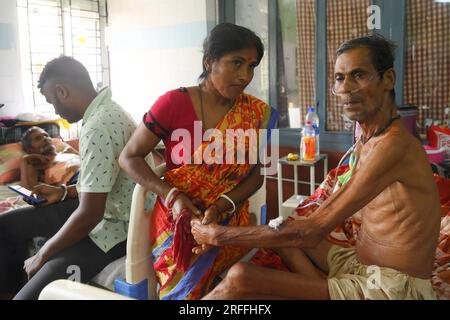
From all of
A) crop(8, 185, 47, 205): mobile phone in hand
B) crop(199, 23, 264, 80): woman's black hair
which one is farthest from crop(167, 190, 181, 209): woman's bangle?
crop(8, 185, 47, 205): mobile phone in hand

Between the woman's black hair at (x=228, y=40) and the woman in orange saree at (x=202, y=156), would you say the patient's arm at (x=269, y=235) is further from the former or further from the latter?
the woman's black hair at (x=228, y=40)

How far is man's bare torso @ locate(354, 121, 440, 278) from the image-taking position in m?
1.20

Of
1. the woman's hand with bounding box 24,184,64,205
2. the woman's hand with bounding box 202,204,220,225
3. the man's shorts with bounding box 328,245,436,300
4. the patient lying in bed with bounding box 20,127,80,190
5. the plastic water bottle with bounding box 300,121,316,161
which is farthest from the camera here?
the plastic water bottle with bounding box 300,121,316,161

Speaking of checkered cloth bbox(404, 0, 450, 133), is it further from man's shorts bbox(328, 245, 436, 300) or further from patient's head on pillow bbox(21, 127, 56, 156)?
patient's head on pillow bbox(21, 127, 56, 156)

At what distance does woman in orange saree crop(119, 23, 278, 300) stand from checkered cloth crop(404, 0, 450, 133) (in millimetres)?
2129

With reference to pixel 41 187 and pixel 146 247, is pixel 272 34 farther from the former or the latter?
pixel 146 247

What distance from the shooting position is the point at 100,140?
1.67m

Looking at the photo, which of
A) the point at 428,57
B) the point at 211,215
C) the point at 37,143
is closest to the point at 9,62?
the point at 37,143

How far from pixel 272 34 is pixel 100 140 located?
2.67m

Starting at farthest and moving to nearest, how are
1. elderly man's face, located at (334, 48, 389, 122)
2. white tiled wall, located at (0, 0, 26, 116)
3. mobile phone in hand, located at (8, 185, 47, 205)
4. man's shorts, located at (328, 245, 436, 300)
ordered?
white tiled wall, located at (0, 0, 26, 116) < mobile phone in hand, located at (8, 185, 47, 205) < elderly man's face, located at (334, 48, 389, 122) < man's shorts, located at (328, 245, 436, 300)

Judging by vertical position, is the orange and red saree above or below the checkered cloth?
below

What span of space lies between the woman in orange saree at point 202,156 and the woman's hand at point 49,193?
2.66 feet

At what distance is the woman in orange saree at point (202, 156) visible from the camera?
1522mm

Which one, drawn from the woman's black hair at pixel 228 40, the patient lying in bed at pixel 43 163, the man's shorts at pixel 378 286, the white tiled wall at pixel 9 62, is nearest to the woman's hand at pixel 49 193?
the patient lying in bed at pixel 43 163
